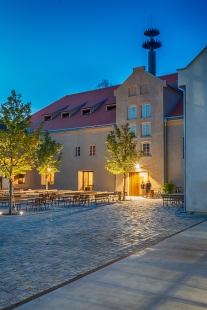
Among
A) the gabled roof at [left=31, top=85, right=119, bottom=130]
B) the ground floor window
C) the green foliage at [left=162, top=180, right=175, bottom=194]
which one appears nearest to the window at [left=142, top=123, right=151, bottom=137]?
the gabled roof at [left=31, top=85, right=119, bottom=130]

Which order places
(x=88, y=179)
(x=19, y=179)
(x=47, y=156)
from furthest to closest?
(x=19, y=179) < (x=88, y=179) < (x=47, y=156)

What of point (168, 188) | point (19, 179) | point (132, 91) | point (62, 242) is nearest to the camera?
point (62, 242)

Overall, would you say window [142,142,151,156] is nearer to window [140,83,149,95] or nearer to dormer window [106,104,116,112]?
window [140,83,149,95]

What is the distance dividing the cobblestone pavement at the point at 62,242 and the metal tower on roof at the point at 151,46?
81.8 ft

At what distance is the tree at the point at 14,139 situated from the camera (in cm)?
1661

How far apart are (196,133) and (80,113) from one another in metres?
21.3

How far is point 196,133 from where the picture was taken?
683 inches

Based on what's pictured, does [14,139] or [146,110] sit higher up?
[146,110]

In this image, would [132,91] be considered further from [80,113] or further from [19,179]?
[19,179]

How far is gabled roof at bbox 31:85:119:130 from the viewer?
34031 mm

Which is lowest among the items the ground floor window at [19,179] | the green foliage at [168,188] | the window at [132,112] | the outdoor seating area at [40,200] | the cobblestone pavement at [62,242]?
the cobblestone pavement at [62,242]

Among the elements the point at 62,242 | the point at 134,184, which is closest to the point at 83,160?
the point at 134,184

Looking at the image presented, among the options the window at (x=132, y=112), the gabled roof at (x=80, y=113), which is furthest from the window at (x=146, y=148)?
the gabled roof at (x=80, y=113)

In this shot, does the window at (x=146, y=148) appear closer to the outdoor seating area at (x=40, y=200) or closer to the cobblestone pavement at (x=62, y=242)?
the outdoor seating area at (x=40, y=200)
